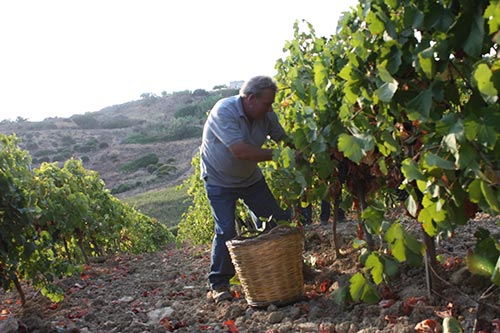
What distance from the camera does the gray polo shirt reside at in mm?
3754

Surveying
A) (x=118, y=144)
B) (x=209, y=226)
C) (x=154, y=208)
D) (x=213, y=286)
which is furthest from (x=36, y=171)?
(x=118, y=144)

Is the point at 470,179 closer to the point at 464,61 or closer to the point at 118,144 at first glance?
Answer: the point at 464,61

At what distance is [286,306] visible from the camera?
351 cm

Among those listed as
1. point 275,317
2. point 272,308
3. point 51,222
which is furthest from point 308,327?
point 51,222

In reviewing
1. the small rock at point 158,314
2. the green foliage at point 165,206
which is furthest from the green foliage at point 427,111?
the green foliage at point 165,206

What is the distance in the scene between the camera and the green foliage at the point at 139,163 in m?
38.9

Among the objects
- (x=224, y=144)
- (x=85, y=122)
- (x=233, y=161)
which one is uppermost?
(x=85, y=122)

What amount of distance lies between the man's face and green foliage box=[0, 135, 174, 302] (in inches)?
60.8

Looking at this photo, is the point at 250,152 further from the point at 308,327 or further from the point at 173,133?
the point at 173,133

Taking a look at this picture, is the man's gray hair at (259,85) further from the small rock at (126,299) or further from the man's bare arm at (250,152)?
the small rock at (126,299)

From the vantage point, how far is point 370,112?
7.45 feet

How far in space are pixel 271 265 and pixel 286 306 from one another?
29cm

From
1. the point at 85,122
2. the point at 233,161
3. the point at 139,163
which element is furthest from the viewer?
the point at 85,122

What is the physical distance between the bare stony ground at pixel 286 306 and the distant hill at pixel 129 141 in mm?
27823
